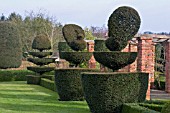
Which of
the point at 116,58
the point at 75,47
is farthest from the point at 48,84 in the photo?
the point at 116,58

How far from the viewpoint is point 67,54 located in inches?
561

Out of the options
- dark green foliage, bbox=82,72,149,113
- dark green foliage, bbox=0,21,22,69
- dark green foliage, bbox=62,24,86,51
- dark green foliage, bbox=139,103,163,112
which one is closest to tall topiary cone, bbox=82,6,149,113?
dark green foliage, bbox=82,72,149,113

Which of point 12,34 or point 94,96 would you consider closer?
point 94,96

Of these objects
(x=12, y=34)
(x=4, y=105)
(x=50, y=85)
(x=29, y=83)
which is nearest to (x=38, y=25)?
(x=12, y=34)

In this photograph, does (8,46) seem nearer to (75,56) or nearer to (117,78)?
(75,56)

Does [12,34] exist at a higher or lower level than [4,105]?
higher

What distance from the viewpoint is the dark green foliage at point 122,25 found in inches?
388

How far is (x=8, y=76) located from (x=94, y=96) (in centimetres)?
1776

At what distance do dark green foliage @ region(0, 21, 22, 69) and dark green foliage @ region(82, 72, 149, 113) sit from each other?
19582 mm

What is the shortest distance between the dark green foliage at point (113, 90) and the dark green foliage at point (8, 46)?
19.6m

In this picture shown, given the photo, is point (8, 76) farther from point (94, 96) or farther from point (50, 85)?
point (94, 96)

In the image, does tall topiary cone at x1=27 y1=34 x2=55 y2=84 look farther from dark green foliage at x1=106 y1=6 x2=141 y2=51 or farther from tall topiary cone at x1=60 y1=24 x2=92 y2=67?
dark green foliage at x1=106 y1=6 x2=141 y2=51

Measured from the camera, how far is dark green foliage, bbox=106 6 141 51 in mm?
9852

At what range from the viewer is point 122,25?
985 centimetres
